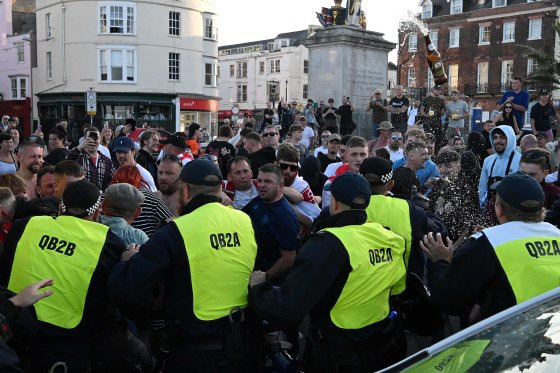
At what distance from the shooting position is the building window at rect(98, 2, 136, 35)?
40.3 meters

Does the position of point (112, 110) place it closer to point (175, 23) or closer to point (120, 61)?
point (120, 61)

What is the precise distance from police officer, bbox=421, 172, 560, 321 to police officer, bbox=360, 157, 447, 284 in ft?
2.83

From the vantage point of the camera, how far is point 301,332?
621 centimetres

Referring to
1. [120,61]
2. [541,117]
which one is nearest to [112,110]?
[120,61]

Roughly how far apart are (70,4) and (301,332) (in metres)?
40.1

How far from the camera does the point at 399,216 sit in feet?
14.4

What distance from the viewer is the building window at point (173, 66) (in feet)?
139

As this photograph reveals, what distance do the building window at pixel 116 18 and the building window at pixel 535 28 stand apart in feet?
111

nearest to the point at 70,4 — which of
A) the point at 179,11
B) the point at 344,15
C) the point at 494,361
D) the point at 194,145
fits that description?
the point at 179,11

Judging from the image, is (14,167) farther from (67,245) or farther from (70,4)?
(70,4)

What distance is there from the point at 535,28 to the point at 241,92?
37641mm

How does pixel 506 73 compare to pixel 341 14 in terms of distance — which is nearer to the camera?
pixel 341 14

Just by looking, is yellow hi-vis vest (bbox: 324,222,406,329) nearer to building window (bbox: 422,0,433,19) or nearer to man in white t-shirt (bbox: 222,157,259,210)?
man in white t-shirt (bbox: 222,157,259,210)

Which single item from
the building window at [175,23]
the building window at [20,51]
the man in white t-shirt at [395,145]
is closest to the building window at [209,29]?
the building window at [175,23]
